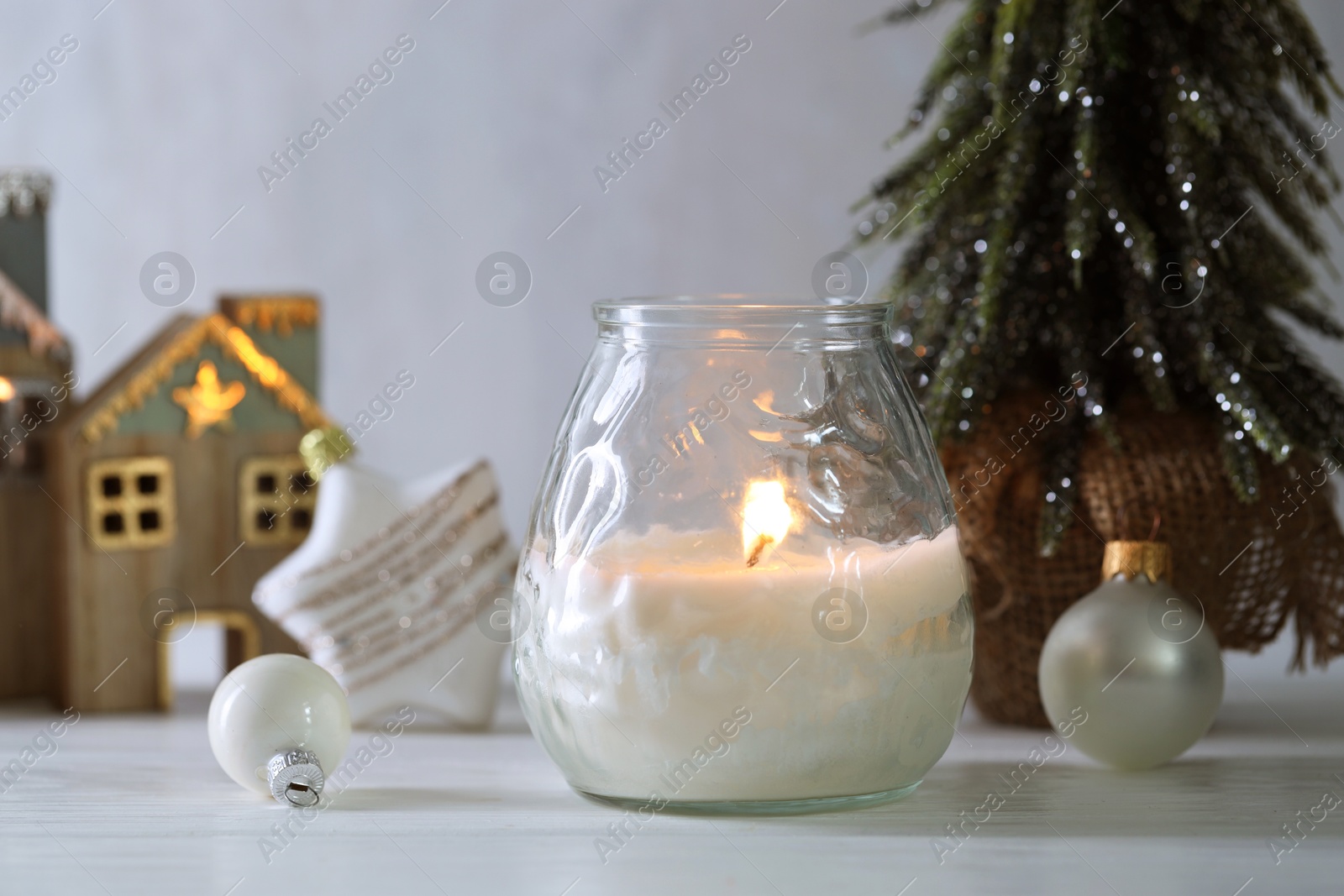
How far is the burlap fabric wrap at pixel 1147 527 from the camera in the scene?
0.78 m

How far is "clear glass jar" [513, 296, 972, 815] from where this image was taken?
62cm

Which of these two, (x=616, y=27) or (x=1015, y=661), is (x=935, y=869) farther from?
(x=616, y=27)

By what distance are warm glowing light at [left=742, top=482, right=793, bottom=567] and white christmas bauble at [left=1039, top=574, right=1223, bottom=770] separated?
0.19 meters

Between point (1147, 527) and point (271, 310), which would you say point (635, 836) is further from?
point (271, 310)

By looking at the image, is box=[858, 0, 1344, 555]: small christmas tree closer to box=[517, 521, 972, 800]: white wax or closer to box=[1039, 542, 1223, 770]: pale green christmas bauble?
box=[1039, 542, 1223, 770]: pale green christmas bauble

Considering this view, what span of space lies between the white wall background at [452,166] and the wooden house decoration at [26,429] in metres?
0.28

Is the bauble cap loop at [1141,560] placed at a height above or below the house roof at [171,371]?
below

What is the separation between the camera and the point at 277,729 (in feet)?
2.23

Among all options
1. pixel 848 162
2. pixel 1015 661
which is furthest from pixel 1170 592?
pixel 848 162

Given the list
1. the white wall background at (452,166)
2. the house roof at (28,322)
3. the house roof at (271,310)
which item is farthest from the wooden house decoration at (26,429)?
the white wall background at (452,166)

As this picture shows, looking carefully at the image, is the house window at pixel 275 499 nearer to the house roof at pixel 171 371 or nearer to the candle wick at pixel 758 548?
the house roof at pixel 171 371

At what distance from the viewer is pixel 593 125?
1.19 metres

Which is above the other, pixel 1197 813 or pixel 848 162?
pixel 848 162

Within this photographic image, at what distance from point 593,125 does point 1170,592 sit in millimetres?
657
